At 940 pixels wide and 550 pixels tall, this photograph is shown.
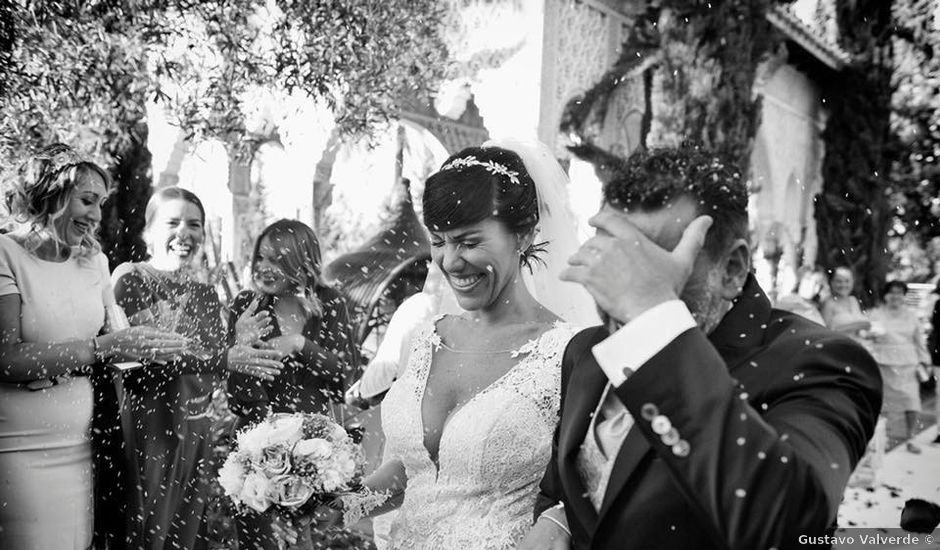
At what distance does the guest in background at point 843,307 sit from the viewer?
4055 millimetres

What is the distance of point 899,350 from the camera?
12.5 feet

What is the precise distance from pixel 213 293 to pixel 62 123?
0.86 m

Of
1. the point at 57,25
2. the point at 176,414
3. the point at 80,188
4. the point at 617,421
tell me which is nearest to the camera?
the point at 617,421

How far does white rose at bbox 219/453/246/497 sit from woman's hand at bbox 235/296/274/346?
49.7 inches

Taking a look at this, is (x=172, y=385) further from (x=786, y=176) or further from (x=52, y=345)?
(x=786, y=176)

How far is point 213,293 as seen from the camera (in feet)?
9.88

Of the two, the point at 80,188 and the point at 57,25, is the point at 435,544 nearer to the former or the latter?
the point at 80,188

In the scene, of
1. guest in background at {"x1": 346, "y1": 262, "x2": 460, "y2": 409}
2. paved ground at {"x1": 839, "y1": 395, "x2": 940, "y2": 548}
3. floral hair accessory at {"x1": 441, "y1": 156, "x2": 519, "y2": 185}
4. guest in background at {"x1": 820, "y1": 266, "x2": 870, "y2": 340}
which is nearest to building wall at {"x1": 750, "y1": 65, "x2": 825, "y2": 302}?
guest in background at {"x1": 820, "y1": 266, "x2": 870, "y2": 340}

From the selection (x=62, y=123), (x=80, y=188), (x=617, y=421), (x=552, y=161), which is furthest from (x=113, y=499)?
(x=617, y=421)

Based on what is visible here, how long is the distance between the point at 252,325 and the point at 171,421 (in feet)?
1.61

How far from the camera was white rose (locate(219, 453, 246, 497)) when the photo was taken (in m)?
1.67

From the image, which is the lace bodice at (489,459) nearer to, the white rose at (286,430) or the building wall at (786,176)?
the white rose at (286,430)

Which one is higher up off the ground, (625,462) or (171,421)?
(625,462)

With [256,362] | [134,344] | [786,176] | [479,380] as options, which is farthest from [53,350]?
[786,176]
